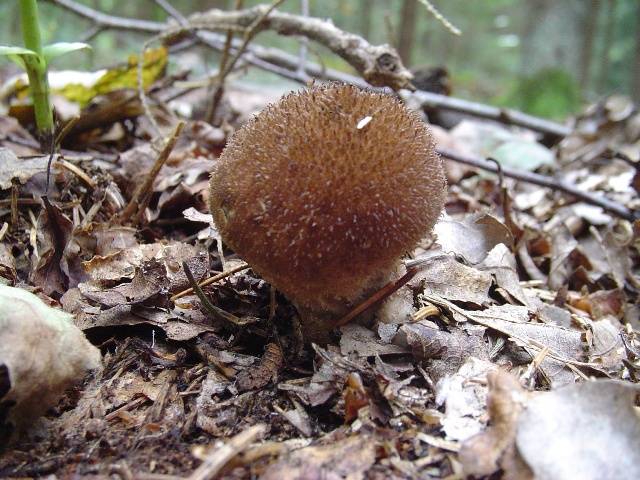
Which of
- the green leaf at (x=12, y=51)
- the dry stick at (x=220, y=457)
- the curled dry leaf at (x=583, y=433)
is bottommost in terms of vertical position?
the dry stick at (x=220, y=457)

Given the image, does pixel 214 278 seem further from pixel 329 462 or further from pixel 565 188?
pixel 565 188

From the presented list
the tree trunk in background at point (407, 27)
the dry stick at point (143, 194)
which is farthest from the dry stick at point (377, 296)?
the tree trunk in background at point (407, 27)

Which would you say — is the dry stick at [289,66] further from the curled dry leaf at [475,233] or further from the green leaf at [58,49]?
the curled dry leaf at [475,233]

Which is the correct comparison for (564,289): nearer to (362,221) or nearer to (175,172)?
(362,221)

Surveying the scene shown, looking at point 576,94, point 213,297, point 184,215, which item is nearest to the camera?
point 213,297

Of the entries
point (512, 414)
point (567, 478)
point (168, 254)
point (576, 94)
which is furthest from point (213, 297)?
point (576, 94)

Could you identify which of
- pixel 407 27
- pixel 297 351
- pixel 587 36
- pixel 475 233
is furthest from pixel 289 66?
pixel 587 36

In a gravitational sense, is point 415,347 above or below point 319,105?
below
